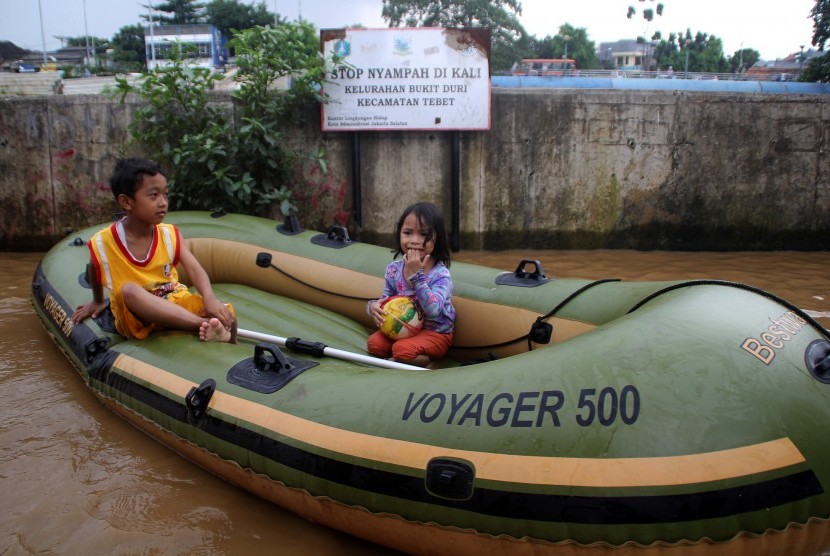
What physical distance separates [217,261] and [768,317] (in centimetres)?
326

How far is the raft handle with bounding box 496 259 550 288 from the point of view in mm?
3045

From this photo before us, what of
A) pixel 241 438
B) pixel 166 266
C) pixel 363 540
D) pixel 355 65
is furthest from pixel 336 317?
pixel 355 65

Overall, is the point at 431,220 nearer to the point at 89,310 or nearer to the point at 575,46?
the point at 89,310

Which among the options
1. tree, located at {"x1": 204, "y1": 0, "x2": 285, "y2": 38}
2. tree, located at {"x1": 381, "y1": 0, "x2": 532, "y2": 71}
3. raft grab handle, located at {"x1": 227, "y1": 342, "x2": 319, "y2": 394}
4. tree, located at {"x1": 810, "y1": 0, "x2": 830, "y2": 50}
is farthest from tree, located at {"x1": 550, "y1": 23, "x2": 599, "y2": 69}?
raft grab handle, located at {"x1": 227, "y1": 342, "x2": 319, "y2": 394}

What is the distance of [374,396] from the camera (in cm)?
207

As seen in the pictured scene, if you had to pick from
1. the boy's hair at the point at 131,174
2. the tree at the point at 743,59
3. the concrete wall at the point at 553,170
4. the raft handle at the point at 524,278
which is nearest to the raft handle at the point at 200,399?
the boy's hair at the point at 131,174

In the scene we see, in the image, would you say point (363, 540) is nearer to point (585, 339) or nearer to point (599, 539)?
point (599, 539)

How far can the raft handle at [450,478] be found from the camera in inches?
69.6

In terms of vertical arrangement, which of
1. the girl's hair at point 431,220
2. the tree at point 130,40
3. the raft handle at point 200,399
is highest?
the tree at point 130,40

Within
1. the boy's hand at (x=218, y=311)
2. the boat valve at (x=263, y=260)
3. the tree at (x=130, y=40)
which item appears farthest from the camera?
the tree at (x=130, y=40)

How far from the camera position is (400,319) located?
2.90 metres

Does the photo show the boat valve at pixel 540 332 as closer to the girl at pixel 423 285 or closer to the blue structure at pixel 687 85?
the girl at pixel 423 285

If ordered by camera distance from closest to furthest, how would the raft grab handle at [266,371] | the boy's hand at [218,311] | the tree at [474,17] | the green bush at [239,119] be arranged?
the raft grab handle at [266,371], the boy's hand at [218,311], the green bush at [239,119], the tree at [474,17]

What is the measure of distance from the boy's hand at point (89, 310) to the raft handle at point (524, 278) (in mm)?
1952
